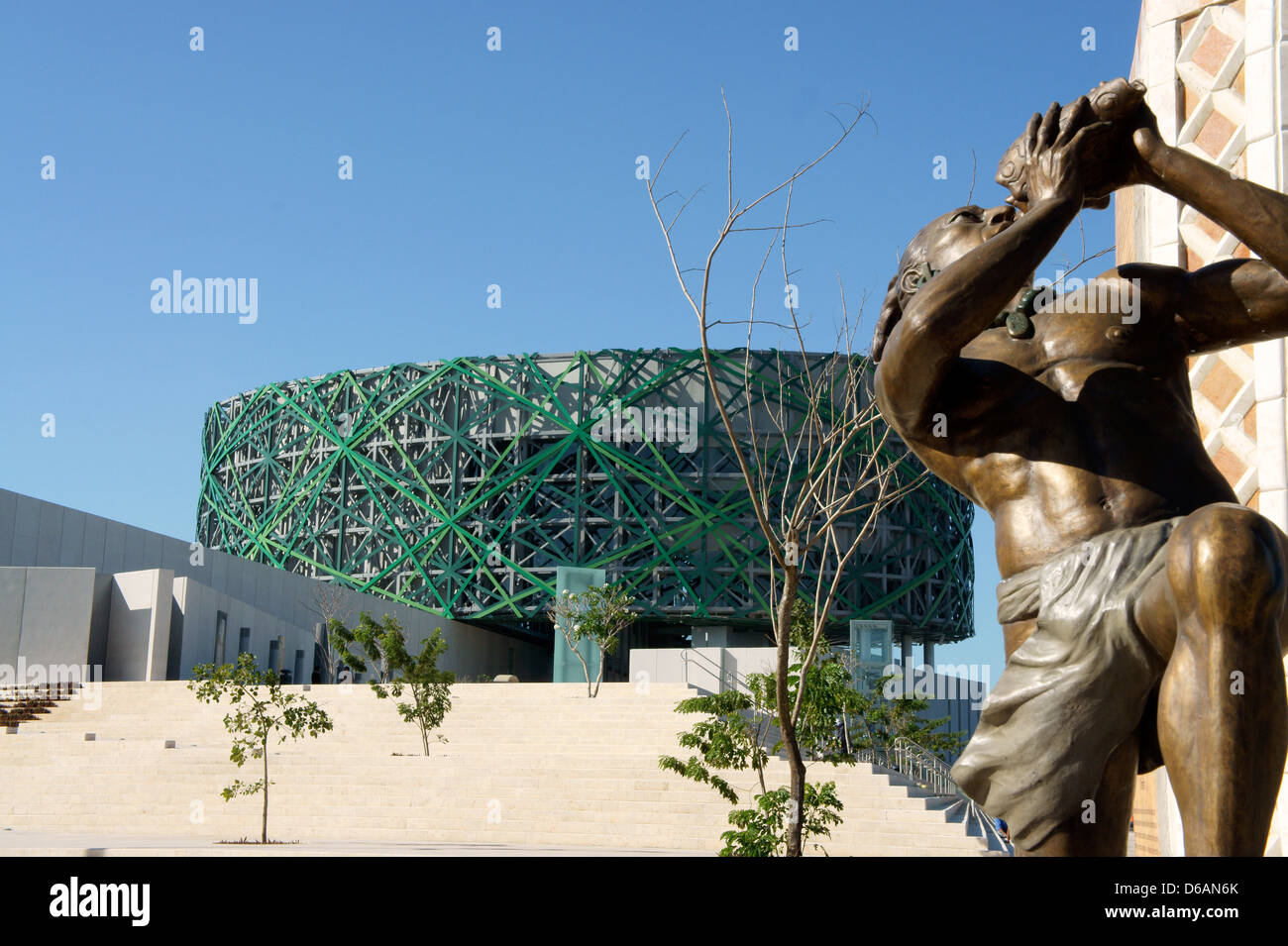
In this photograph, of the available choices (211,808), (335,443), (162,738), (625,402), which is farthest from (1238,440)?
(335,443)

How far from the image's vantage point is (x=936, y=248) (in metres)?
2.63

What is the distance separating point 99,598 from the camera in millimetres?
29234

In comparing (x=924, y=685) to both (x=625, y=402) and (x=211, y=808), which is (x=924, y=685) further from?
(x=211, y=808)

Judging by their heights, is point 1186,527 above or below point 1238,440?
below

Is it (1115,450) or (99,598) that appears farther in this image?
(99,598)

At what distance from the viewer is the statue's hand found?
2268mm

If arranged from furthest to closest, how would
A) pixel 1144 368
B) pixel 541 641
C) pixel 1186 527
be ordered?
pixel 541 641, pixel 1144 368, pixel 1186 527

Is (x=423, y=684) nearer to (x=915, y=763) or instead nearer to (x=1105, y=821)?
(x=915, y=763)

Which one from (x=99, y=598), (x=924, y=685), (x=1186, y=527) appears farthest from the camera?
(x=924, y=685)

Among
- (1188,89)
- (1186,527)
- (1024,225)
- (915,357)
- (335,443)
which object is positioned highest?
(335,443)

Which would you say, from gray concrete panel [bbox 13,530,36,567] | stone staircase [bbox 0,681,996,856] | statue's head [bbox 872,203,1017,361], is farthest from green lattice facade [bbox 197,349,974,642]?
statue's head [bbox 872,203,1017,361]

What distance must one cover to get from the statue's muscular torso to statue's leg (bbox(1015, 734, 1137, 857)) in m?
0.41

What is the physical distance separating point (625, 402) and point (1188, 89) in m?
42.1

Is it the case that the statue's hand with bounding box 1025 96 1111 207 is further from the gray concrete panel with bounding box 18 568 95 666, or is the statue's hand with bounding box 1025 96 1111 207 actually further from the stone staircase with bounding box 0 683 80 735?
the gray concrete panel with bounding box 18 568 95 666
